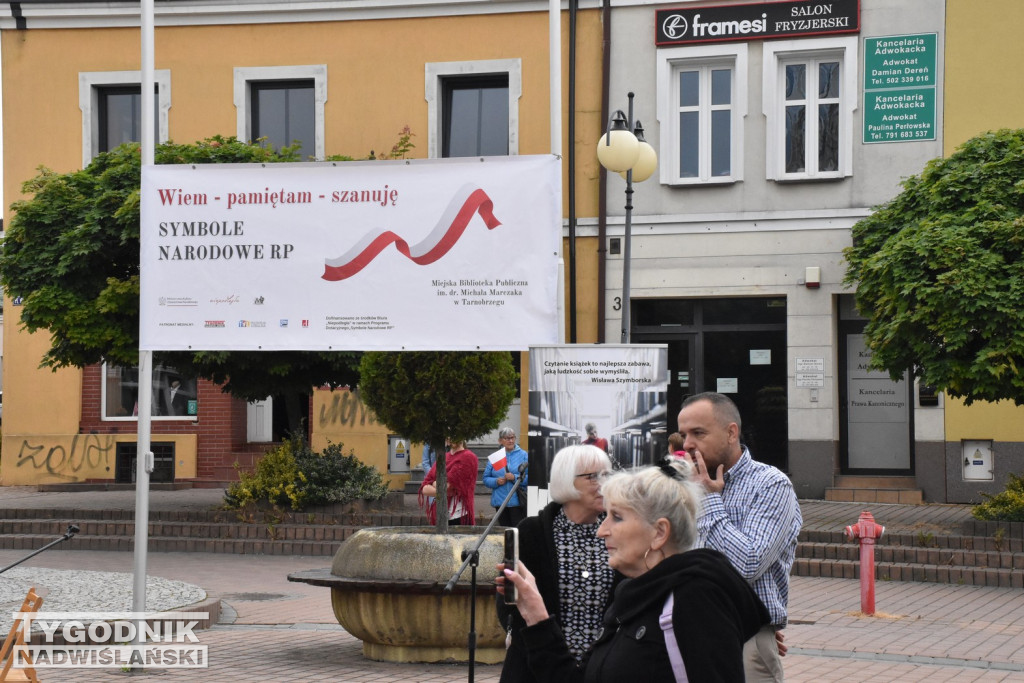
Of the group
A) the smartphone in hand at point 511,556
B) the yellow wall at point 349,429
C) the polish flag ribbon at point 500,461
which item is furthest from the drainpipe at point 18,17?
the smartphone in hand at point 511,556

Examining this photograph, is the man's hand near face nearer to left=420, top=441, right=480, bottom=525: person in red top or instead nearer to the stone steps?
left=420, top=441, right=480, bottom=525: person in red top

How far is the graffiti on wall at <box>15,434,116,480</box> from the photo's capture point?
2444 centimetres

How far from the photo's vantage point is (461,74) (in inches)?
915

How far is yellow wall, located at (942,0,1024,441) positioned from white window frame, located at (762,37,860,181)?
144 cm

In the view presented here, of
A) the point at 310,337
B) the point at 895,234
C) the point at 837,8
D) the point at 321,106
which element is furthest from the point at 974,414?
the point at 310,337

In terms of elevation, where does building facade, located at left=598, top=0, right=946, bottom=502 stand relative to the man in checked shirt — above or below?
above

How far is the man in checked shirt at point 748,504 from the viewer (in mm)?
4363

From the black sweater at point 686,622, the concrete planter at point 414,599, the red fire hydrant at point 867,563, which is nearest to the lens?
the black sweater at point 686,622

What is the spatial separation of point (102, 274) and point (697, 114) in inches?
390

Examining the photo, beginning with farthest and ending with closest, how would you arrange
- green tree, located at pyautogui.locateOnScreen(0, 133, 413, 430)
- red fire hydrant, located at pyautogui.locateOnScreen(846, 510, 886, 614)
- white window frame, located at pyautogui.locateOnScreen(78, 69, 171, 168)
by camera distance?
white window frame, located at pyautogui.locateOnScreen(78, 69, 171, 168) < green tree, located at pyautogui.locateOnScreen(0, 133, 413, 430) < red fire hydrant, located at pyautogui.locateOnScreen(846, 510, 886, 614)

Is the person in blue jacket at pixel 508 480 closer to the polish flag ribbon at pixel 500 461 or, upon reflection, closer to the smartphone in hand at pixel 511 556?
the polish flag ribbon at pixel 500 461

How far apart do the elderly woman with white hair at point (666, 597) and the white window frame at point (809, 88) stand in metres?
18.2

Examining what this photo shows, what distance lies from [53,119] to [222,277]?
17118mm

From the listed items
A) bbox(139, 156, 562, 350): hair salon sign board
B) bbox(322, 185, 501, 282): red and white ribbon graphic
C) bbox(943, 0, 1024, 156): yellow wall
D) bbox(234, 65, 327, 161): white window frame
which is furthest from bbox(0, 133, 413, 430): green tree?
bbox(943, 0, 1024, 156): yellow wall
